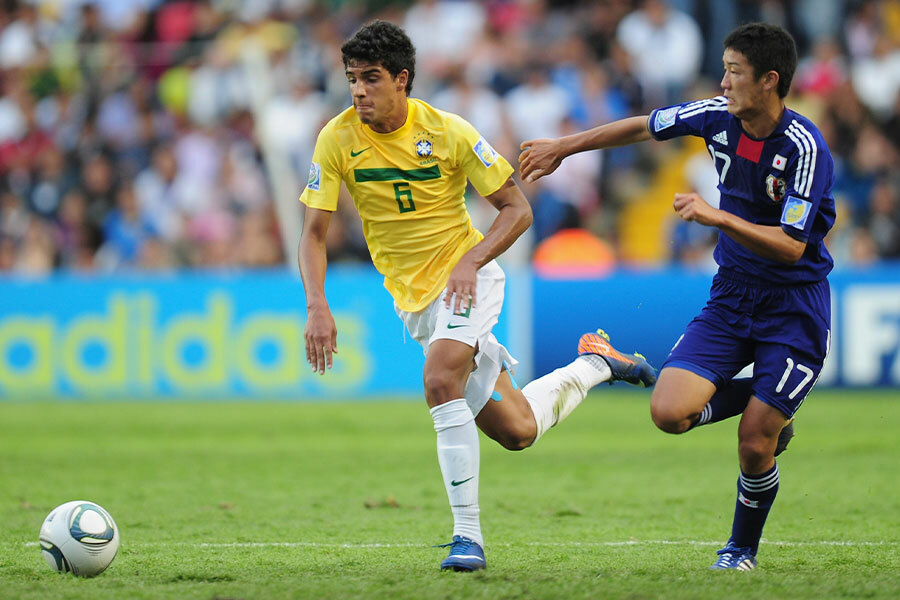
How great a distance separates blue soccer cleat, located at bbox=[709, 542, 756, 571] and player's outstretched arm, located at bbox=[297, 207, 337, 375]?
1.96 meters

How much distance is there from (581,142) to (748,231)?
1.11 metres

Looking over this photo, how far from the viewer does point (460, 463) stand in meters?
5.74

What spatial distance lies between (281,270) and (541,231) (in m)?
3.35

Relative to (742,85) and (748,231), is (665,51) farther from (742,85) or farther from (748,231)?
(748,231)

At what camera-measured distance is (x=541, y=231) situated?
1570cm

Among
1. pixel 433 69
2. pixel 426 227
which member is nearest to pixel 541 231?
pixel 433 69

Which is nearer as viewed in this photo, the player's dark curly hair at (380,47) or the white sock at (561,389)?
the player's dark curly hair at (380,47)

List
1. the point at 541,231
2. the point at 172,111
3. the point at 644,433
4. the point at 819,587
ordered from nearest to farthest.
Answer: the point at 819,587, the point at 644,433, the point at 541,231, the point at 172,111

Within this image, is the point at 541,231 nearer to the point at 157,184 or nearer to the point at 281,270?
the point at 281,270

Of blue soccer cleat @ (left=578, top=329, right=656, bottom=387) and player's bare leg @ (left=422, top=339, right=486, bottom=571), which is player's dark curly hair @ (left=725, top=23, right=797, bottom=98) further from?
blue soccer cleat @ (left=578, top=329, right=656, bottom=387)

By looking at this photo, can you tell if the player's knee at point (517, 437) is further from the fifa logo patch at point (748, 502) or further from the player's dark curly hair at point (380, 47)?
the player's dark curly hair at point (380, 47)

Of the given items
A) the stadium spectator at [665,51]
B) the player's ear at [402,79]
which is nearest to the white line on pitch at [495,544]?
the player's ear at [402,79]

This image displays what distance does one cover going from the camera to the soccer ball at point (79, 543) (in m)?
5.54

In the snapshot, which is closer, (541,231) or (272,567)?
(272,567)
